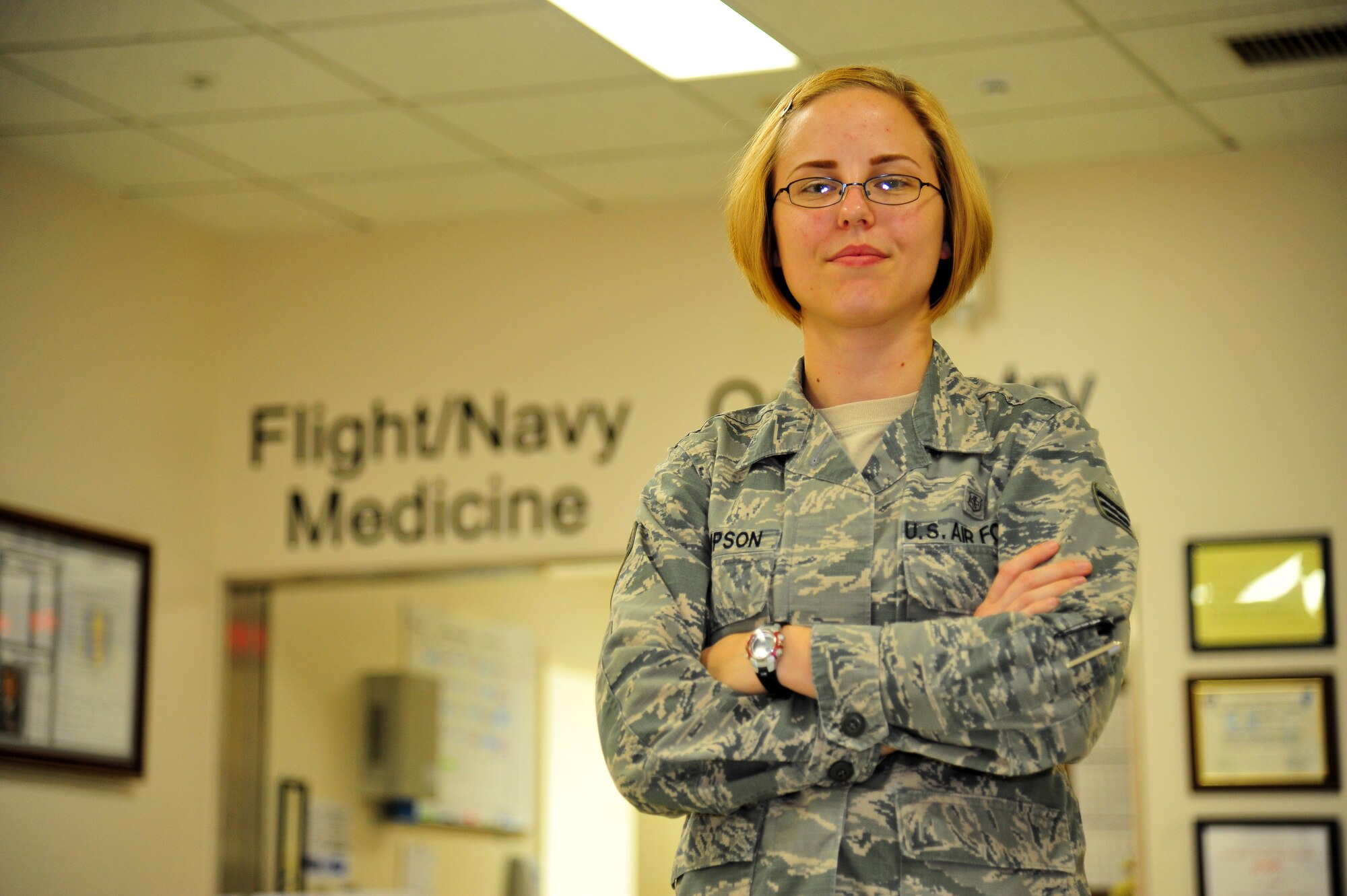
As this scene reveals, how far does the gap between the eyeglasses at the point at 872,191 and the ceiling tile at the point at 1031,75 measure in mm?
3224

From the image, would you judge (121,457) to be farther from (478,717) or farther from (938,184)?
(938,184)

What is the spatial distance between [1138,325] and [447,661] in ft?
12.6

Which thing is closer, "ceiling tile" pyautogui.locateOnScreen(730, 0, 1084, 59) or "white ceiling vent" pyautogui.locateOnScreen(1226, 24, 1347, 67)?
"ceiling tile" pyautogui.locateOnScreen(730, 0, 1084, 59)

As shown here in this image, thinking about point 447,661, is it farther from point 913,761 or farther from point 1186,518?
point 913,761

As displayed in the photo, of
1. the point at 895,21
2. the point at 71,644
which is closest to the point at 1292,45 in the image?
the point at 895,21

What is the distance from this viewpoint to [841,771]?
166 cm

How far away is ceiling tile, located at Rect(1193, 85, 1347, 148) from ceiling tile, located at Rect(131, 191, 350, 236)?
3246 mm

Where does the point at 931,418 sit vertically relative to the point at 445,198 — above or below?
below

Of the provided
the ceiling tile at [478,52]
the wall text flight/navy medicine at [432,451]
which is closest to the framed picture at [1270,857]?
the wall text flight/navy medicine at [432,451]

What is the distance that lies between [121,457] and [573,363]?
1672 mm

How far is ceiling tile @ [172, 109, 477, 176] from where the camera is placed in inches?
216

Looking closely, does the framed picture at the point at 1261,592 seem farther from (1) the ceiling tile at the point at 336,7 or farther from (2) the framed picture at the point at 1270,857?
(1) the ceiling tile at the point at 336,7

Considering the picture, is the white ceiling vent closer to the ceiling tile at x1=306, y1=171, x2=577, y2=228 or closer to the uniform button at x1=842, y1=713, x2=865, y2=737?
the ceiling tile at x1=306, y1=171, x2=577, y2=228

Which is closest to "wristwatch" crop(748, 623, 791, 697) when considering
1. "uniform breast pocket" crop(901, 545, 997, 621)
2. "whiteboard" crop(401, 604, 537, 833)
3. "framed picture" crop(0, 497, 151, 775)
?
"uniform breast pocket" crop(901, 545, 997, 621)
